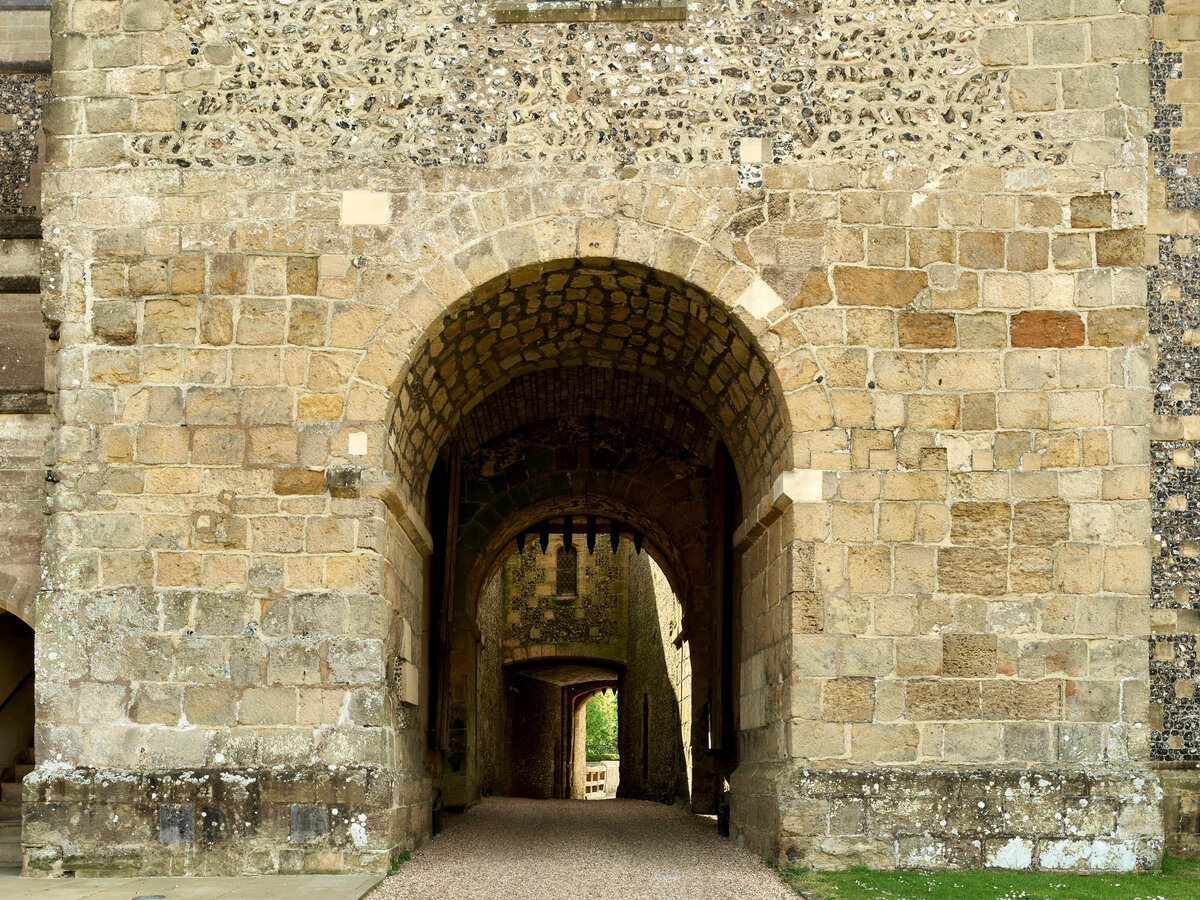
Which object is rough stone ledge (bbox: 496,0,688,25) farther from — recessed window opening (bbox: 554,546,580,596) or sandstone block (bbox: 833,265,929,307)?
recessed window opening (bbox: 554,546,580,596)

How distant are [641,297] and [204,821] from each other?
369 cm

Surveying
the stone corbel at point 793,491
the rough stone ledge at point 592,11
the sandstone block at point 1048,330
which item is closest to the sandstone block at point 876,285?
the sandstone block at point 1048,330

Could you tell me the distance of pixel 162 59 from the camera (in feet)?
22.3

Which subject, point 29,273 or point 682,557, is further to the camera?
point 682,557

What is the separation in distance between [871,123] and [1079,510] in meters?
2.37

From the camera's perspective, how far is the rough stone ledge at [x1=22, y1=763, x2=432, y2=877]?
240 inches

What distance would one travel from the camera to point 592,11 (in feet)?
22.4

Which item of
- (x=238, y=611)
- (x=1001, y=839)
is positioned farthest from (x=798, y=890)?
(x=238, y=611)

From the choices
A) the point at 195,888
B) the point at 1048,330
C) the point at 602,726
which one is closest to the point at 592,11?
the point at 1048,330

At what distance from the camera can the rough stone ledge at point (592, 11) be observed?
678 centimetres

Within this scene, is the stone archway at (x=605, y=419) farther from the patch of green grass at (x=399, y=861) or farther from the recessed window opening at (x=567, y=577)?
the recessed window opening at (x=567, y=577)

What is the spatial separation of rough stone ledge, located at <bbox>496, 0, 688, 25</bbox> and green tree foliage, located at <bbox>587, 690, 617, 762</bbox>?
107 ft

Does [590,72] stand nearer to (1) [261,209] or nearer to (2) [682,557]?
(1) [261,209]

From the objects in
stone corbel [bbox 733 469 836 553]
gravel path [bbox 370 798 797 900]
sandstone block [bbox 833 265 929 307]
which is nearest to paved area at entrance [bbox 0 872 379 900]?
gravel path [bbox 370 798 797 900]
